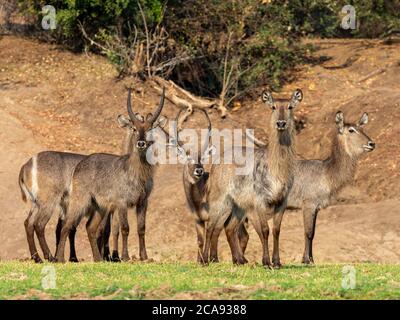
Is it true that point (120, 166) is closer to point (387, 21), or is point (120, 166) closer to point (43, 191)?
point (43, 191)

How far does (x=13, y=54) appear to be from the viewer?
25.7 meters

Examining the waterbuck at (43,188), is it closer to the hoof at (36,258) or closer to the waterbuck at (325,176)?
the hoof at (36,258)

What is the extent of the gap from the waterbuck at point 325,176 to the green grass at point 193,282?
3.03 m

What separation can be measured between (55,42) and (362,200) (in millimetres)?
10490

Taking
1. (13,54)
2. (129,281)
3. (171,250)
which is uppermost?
(13,54)

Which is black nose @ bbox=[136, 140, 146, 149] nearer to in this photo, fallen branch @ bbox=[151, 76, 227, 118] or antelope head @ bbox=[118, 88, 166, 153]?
antelope head @ bbox=[118, 88, 166, 153]

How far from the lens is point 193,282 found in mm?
9570

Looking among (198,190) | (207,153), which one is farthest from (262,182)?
(207,153)

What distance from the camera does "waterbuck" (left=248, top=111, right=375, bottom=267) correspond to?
1458cm

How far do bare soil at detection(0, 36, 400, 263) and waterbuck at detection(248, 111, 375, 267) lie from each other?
3.26 ft

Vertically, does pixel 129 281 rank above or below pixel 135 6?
below

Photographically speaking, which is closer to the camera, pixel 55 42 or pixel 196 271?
pixel 196 271

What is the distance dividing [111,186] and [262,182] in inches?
94.7
